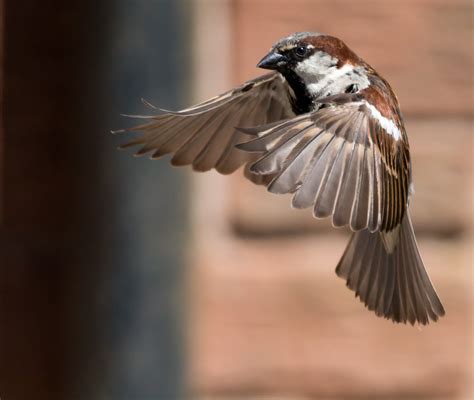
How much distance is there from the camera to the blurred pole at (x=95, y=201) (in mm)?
1280

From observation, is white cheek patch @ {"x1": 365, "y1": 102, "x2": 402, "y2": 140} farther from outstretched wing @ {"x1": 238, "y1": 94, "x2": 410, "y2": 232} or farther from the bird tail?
the bird tail

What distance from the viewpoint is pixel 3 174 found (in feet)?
5.46

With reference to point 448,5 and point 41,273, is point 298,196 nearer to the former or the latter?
point 41,273

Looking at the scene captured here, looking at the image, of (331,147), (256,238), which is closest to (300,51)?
(331,147)

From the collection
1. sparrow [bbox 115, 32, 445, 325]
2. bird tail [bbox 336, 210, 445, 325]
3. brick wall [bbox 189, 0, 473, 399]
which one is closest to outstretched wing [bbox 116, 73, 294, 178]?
sparrow [bbox 115, 32, 445, 325]

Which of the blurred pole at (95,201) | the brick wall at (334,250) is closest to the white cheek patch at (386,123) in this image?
the blurred pole at (95,201)

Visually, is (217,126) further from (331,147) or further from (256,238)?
(256,238)

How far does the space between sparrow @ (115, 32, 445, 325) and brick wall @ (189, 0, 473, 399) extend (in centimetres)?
39

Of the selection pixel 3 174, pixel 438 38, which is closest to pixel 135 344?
pixel 3 174

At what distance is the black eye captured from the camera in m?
1.17

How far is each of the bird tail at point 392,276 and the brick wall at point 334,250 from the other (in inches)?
15.3

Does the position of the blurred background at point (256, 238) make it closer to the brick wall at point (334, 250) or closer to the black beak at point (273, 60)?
the brick wall at point (334, 250)

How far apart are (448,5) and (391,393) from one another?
1.54 feet

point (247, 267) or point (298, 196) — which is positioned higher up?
point (298, 196)
